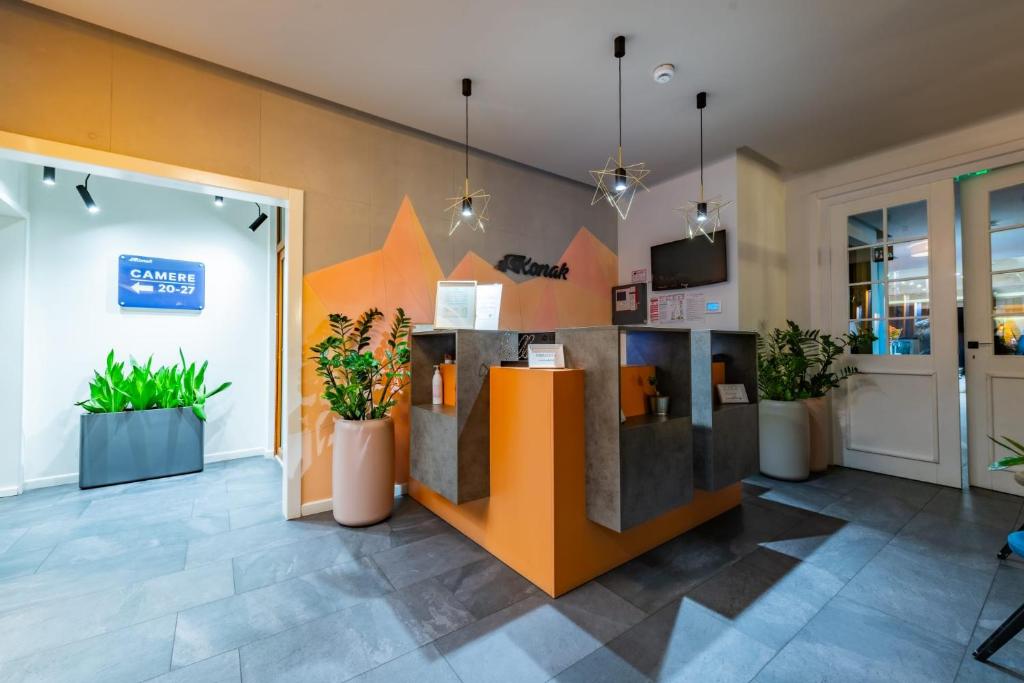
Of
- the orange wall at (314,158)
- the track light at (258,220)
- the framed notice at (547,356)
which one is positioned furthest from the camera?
the track light at (258,220)

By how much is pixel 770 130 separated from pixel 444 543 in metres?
4.18

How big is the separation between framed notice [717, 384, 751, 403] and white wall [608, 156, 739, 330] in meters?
1.48

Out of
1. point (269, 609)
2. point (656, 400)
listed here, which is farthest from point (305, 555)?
point (656, 400)

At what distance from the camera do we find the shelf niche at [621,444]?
1.91m

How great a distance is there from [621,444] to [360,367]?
71.5 inches

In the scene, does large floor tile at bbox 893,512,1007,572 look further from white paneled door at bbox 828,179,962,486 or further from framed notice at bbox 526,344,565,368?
framed notice at bbox 526,344,565,368

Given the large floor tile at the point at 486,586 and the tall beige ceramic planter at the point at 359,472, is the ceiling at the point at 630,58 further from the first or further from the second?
the large floor tile at the point at 486,586

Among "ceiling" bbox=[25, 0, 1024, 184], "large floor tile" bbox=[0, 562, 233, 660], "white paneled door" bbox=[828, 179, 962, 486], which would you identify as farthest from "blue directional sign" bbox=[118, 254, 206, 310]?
"white paneled door" bbox=[828, 179, 962, 486]

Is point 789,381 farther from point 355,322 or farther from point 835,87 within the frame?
point 355,322

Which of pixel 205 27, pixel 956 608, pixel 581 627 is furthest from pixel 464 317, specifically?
pixel 956 608

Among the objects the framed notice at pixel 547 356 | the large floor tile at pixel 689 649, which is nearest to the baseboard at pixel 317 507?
the framed notice at pixel 547 356

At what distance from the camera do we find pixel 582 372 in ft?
6.73

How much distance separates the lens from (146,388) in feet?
12.5

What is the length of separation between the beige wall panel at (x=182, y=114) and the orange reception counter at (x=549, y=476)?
2196 mm
